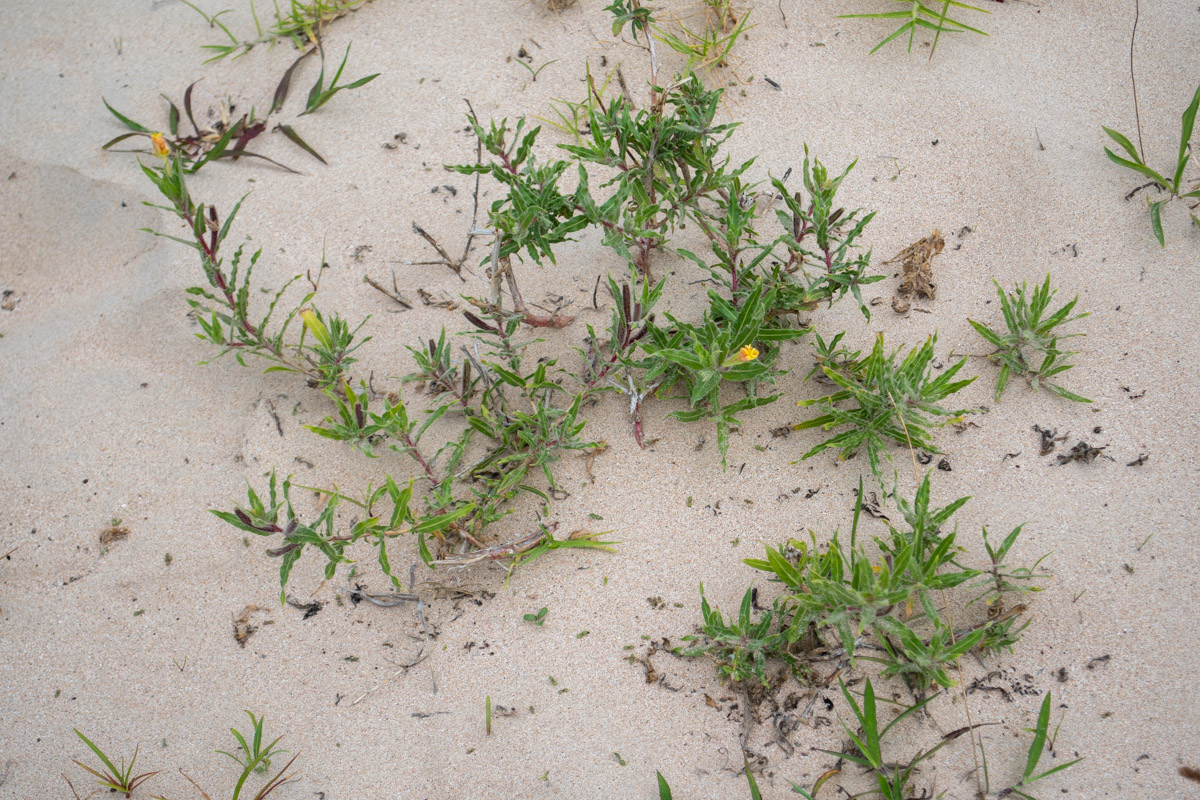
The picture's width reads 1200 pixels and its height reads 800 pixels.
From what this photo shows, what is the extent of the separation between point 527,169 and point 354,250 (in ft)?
2.38

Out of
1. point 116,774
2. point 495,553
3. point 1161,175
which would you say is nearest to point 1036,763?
point 495,553

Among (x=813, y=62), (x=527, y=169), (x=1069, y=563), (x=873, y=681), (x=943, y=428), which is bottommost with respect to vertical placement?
(x=873, y=681)

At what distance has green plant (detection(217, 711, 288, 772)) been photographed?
5.78 ft

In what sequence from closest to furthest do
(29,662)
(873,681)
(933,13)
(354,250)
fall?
1. (873,681)
2. (29,662)
3. (354,250)
4. (933,13)

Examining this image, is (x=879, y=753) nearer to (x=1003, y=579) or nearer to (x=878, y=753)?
(x=878, y=753)

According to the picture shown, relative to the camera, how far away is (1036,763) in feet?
5.32

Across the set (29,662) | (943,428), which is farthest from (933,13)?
(29,662)

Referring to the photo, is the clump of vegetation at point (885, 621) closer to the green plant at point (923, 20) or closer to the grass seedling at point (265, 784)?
the grass seedling at point (265, 784)

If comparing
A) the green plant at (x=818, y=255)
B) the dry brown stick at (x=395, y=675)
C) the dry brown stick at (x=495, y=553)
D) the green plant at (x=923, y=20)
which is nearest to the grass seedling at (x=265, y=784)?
the dry brown stick at (x=395, y=675)

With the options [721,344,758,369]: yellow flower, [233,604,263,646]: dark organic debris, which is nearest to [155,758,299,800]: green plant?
[233,604,263,646]: dark organic debris

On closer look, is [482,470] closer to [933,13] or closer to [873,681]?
[873,681]

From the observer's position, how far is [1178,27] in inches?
103

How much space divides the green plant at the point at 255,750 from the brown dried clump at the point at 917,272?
1.88 m

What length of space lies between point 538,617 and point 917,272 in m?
1.37
